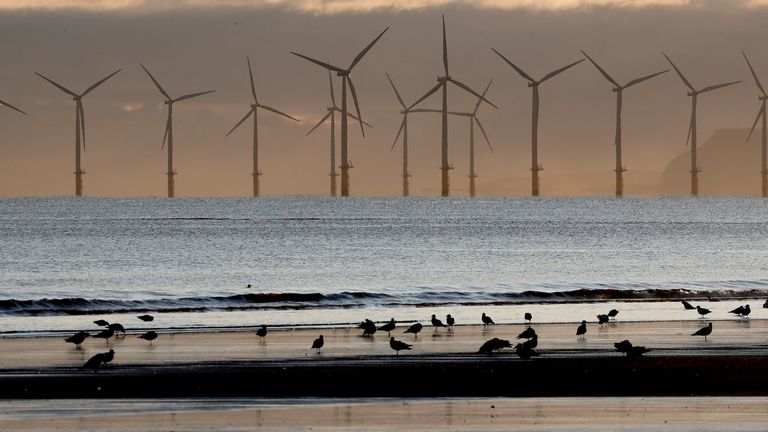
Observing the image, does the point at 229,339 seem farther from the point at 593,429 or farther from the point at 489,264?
the point at 489,264

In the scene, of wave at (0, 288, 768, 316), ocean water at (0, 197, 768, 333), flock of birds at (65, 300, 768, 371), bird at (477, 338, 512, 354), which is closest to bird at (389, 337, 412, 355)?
flock of birds at (65, 300, 768, 371)

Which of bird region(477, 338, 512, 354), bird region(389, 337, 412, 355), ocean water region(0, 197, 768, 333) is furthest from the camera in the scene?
ocean water region(0, 197, 768, 333)

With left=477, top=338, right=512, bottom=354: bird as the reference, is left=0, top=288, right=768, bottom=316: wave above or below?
above

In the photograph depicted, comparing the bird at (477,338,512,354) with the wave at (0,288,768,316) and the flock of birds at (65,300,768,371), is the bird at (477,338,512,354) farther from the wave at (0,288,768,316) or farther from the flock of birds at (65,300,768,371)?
the wave at (0,288,768,316)

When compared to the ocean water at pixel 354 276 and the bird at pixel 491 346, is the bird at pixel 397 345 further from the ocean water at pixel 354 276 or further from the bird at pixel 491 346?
the ocean water at pixel 354 276

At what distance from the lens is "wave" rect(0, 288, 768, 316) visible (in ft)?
193

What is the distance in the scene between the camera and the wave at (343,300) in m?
58.8

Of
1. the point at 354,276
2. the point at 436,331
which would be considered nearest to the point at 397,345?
the point at 436,331

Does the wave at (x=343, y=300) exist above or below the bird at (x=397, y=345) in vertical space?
above

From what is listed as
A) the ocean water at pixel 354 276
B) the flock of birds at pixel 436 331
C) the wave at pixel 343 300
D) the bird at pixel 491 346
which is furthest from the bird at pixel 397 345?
the wave at pixel 343 300

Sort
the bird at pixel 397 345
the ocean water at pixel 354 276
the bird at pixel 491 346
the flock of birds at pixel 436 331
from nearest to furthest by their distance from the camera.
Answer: the flock of birds at pixel 436 331, the bird at pixel 491 346, the bird at pixel 397 345, the ocean water at pixel 354 276

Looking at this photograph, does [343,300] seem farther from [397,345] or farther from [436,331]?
[397,345]

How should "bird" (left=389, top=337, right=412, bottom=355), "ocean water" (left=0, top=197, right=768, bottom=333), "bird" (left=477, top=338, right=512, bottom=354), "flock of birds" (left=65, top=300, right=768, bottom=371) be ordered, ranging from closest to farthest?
1. "flock of birds" (left=65, top=300, right=768, bottom=371)
2. "bird" (left=477, top=338, right=512, bottom=354)
3. "bird" (left=389, top=337, right=412, bottom=355)
4. "ocean water" (left=0, top=197, right=768, bottom=333)

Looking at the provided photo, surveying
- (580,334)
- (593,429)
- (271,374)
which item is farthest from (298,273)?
(593,429)
